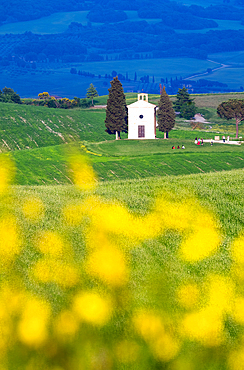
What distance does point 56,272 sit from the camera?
749 inches

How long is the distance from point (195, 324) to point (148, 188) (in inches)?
326

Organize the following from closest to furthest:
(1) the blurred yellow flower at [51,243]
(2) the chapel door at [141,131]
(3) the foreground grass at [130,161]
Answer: (1) the blurred yellow flower at [51,243] → (3) the foreground grass at [130,161] → (2) the chapel door at [141,131]

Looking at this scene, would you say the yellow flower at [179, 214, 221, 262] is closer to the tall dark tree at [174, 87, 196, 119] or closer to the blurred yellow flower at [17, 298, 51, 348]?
the blurred yellow flower at [17, 298, 51, 348]

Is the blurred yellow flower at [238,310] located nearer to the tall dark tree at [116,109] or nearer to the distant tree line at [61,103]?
the tall dark tree at [116,109]

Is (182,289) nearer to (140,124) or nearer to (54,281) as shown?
(54,281)

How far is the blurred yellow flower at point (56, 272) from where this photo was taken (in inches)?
736

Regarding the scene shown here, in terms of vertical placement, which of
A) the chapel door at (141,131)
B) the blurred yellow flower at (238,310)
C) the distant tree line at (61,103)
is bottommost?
the blurred yellow flower at (238,310)

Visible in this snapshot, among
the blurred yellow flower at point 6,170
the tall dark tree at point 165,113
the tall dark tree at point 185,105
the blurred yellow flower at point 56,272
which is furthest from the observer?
the tall dark tree at point 185,105

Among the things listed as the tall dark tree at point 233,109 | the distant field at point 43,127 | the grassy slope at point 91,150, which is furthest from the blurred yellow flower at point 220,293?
the tall dark tree at point 233,109

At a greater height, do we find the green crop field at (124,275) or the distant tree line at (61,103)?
the distant tree line at (61,103)

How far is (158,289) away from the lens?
61.3 feet

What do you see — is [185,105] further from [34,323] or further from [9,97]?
[34,323]

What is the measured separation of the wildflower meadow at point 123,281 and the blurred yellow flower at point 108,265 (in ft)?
0.15

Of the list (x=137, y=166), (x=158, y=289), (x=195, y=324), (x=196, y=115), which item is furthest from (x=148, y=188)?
(x=196, y=115)
